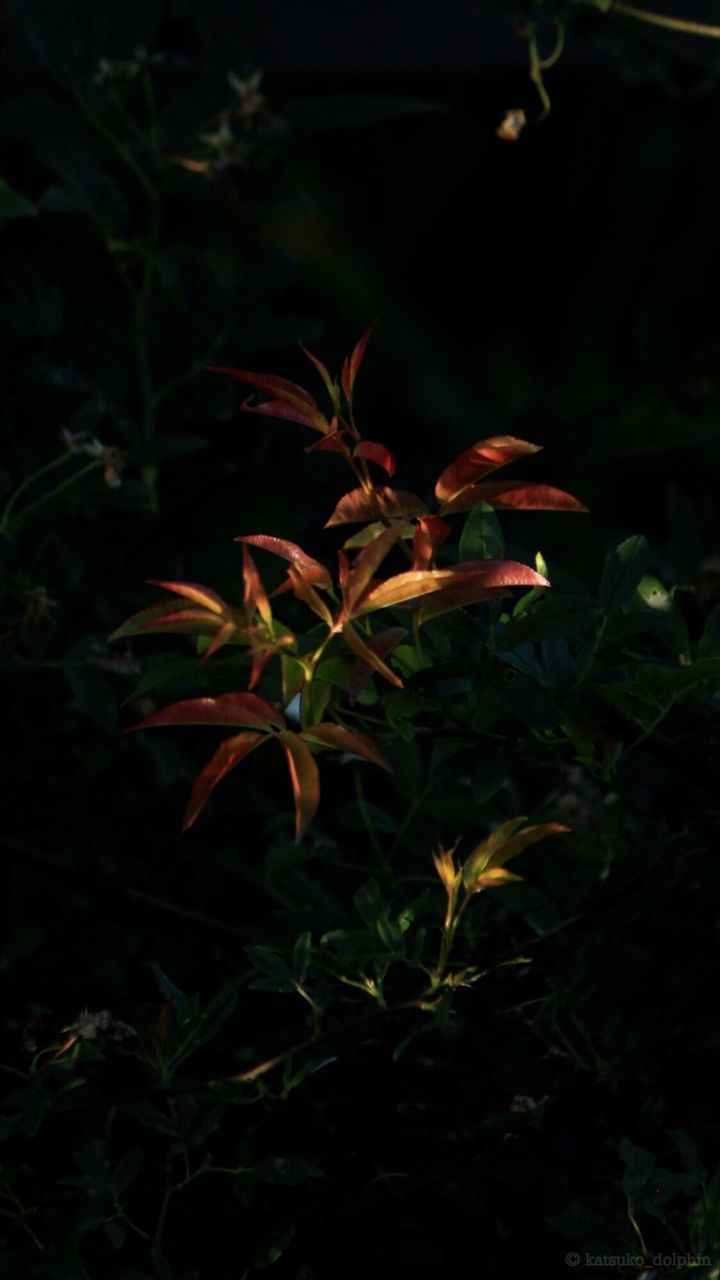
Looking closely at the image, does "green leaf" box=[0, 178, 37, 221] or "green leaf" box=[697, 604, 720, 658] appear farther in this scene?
"green leaf" box=[0, 178, 37, 221]

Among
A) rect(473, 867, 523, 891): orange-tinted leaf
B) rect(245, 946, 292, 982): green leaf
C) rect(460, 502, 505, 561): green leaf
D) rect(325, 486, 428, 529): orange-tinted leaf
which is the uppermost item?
rect(325, 486, 428, 529): orange-tinted leaf

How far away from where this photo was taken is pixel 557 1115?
0.59 meters

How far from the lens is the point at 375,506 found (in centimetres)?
47

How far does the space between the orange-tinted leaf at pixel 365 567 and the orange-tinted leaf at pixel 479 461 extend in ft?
0.16

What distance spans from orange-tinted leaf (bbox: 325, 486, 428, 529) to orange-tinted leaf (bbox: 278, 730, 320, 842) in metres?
0.08

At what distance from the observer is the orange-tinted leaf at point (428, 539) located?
0.44m

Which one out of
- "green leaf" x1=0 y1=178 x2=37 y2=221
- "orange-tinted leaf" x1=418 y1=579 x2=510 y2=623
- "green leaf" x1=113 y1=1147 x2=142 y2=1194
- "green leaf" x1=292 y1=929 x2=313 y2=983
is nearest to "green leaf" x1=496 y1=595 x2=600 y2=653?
"orange-tinted leaf" x1=418 y1=579 x2=510 y2=623

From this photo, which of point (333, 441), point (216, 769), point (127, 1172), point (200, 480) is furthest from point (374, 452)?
point (200, 480)

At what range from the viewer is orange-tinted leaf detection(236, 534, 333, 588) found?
0.44 m

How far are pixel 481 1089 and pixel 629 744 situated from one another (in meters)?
0.17

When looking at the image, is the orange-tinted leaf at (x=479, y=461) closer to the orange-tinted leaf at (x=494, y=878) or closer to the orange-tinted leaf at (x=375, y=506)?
the orange-tinted leaf at (x=375, y=506)

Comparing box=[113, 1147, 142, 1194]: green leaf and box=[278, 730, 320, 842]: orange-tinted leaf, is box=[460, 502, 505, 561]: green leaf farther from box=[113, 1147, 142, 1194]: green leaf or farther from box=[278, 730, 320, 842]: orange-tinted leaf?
box=[113, 1147, 142, 1194]: green leaf

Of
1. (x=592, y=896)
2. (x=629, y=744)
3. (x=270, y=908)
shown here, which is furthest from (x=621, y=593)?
(x=270, y=908)

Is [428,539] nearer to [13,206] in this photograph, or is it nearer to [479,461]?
[479,461]
